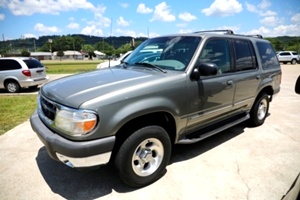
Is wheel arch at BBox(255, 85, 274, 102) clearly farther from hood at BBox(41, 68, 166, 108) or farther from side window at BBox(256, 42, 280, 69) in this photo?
hood at BBox(41, 68, 166, 108)

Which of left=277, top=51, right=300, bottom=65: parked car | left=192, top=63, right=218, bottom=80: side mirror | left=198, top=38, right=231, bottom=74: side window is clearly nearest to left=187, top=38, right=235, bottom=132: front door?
left=198, top=38, right=231, bottom=74: side window

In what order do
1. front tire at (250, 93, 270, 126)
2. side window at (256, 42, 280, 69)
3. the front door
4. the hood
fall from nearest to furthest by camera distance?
1. the hood
2. the front door
3. side window at (256, 42, 280, 69)
4. front tire at (250, 93, 270, 126)

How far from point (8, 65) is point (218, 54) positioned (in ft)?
32.3

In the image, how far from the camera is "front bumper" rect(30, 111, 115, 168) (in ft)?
8.03

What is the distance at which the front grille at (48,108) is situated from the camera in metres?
2.81

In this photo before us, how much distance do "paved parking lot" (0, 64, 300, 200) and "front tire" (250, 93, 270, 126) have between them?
48cm

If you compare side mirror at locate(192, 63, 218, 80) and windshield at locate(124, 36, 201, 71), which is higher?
windshield at locate(124, 36, 201, 71)

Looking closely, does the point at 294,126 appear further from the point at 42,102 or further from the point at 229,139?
the point at 42,102

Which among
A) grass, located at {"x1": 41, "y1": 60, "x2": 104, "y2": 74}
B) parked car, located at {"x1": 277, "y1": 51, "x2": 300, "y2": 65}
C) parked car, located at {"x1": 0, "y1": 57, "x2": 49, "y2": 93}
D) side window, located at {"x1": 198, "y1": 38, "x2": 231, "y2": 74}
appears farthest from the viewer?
parked car, located at {"x1": 277, "y1": 51, "x2": 300, "y2": 65}

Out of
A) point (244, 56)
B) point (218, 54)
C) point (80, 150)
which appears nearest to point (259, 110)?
point (244, 56)

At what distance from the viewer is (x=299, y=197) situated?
1410 millimetres

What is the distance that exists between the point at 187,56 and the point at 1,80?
9799 millimetres

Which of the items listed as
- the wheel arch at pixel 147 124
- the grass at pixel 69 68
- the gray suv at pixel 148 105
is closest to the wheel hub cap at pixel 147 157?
the gray suv at pixel 148 105

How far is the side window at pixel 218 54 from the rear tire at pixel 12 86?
31.0 feet
